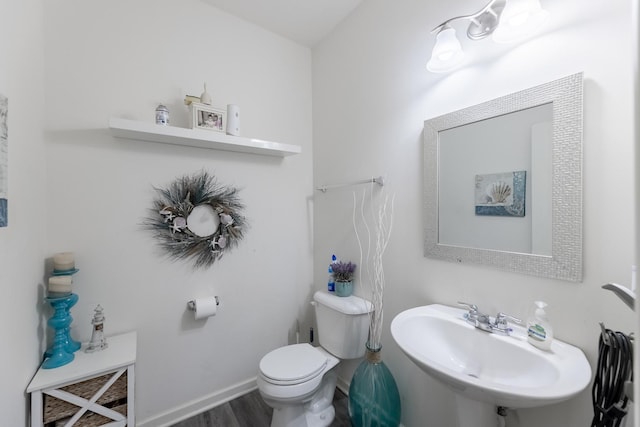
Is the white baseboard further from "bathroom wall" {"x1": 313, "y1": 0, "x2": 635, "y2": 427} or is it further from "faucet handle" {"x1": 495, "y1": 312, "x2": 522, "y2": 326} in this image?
"faucet handle" {"x1": 495, "y1": 312, "x2": 522, "y2": 326}

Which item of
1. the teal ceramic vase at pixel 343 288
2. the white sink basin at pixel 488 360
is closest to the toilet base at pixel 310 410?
the teal ceramic vase at pixel 343 288

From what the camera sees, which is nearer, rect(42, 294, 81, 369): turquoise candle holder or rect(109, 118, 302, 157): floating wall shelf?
rect(42, 294, 81, 369): turquoise candle holder

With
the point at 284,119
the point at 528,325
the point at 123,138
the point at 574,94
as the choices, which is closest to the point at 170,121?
the point at 123,138

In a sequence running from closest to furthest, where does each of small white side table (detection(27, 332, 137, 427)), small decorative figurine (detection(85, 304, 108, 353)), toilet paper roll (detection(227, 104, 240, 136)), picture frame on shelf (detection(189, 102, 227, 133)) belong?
small white side table (detection(27, 332, 137, 427))
small decorative figurine (detection(85, 304, 108, 353))
picture frame on shelf (detection(189, 102, 227, 133))
toilet paper roll (detection(227, 104, 240, 136))

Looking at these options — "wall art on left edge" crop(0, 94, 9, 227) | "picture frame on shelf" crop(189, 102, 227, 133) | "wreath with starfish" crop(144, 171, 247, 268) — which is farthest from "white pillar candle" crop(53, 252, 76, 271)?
"picture frame on shelf" crop(189, 102, 227, 133)

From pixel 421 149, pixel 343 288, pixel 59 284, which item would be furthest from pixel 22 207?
pixel 421 149

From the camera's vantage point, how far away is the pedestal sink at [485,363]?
0.71 m

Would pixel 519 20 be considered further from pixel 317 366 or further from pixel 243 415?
pixel 243 415

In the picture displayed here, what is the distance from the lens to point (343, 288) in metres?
1.70

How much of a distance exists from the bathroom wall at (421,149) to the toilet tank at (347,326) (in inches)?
5.7

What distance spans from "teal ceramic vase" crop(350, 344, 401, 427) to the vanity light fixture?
57.2 inches

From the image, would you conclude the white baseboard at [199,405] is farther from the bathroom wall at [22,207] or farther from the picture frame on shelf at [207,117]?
the picture frame on shelf at [207,117]

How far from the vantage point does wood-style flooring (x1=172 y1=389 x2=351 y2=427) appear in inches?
63.1

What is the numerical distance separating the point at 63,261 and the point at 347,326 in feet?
4.86
